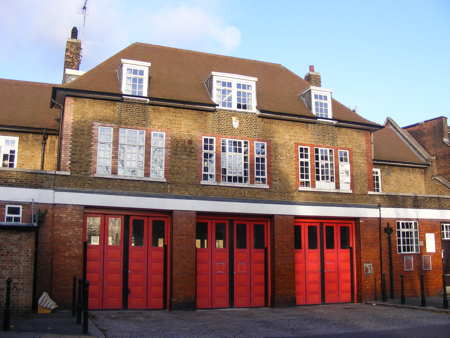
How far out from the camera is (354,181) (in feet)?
70.0

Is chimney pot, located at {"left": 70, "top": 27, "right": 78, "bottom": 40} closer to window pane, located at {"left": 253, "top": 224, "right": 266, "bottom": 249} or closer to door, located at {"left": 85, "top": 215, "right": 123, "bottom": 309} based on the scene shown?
door, located at {"left": 85, "top": 215, "right": 123, "bottom": 309}

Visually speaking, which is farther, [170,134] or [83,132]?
[170,134]

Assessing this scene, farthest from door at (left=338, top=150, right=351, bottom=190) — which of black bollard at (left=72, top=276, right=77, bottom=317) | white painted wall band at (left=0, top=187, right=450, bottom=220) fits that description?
black bollard at (left=72, top=276, right=77, bottom=317)

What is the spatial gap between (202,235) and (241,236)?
160 cm

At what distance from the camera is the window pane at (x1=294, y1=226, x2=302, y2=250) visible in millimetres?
20172

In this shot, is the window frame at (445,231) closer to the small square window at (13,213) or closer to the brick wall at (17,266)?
the brick wall at (17,266)

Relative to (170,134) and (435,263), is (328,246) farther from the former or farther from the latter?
(170,134)

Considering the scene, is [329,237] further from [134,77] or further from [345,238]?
[134,77]

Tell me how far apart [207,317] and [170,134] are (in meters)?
6.74

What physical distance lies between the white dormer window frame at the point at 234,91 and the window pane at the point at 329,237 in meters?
5.82

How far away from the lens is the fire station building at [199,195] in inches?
674

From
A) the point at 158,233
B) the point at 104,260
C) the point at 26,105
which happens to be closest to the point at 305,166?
the point at 158,233

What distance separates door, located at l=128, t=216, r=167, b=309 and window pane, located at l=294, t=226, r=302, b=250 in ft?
17.7

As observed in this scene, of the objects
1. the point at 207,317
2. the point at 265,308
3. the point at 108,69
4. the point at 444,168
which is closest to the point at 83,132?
the point at 108,69
